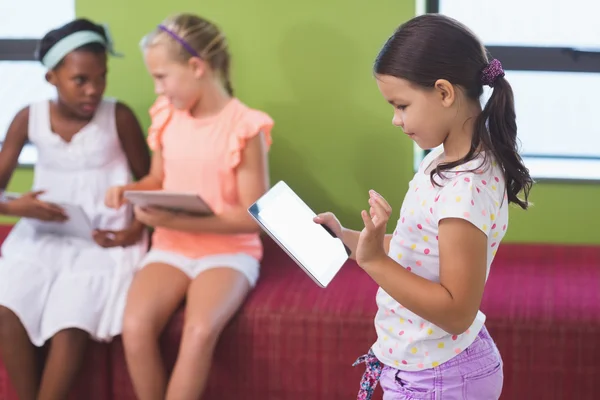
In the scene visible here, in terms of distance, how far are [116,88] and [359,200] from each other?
33.4 inches

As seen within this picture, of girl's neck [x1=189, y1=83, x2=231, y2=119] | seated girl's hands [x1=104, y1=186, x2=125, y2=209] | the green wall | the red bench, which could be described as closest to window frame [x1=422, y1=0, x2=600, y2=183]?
the green wall

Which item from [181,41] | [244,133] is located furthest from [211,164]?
[181,41]

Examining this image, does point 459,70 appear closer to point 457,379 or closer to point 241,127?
point 457,379

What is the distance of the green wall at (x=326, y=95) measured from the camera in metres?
2.56

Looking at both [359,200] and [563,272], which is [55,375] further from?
[563,272]

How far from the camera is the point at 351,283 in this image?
2.35 meters

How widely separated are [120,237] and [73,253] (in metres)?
0.14

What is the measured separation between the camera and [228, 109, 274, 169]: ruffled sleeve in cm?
231

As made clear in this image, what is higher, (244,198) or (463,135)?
(463,135)

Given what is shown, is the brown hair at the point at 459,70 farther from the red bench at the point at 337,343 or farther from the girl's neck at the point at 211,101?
the girl's neck at the point at 211,101

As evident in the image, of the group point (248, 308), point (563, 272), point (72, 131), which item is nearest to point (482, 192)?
point (248, 308)

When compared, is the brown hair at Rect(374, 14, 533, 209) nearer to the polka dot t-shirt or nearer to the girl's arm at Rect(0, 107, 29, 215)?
the polka dot t-shirt

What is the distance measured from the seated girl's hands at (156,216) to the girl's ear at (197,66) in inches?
14.8

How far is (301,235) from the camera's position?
4.96 feet
